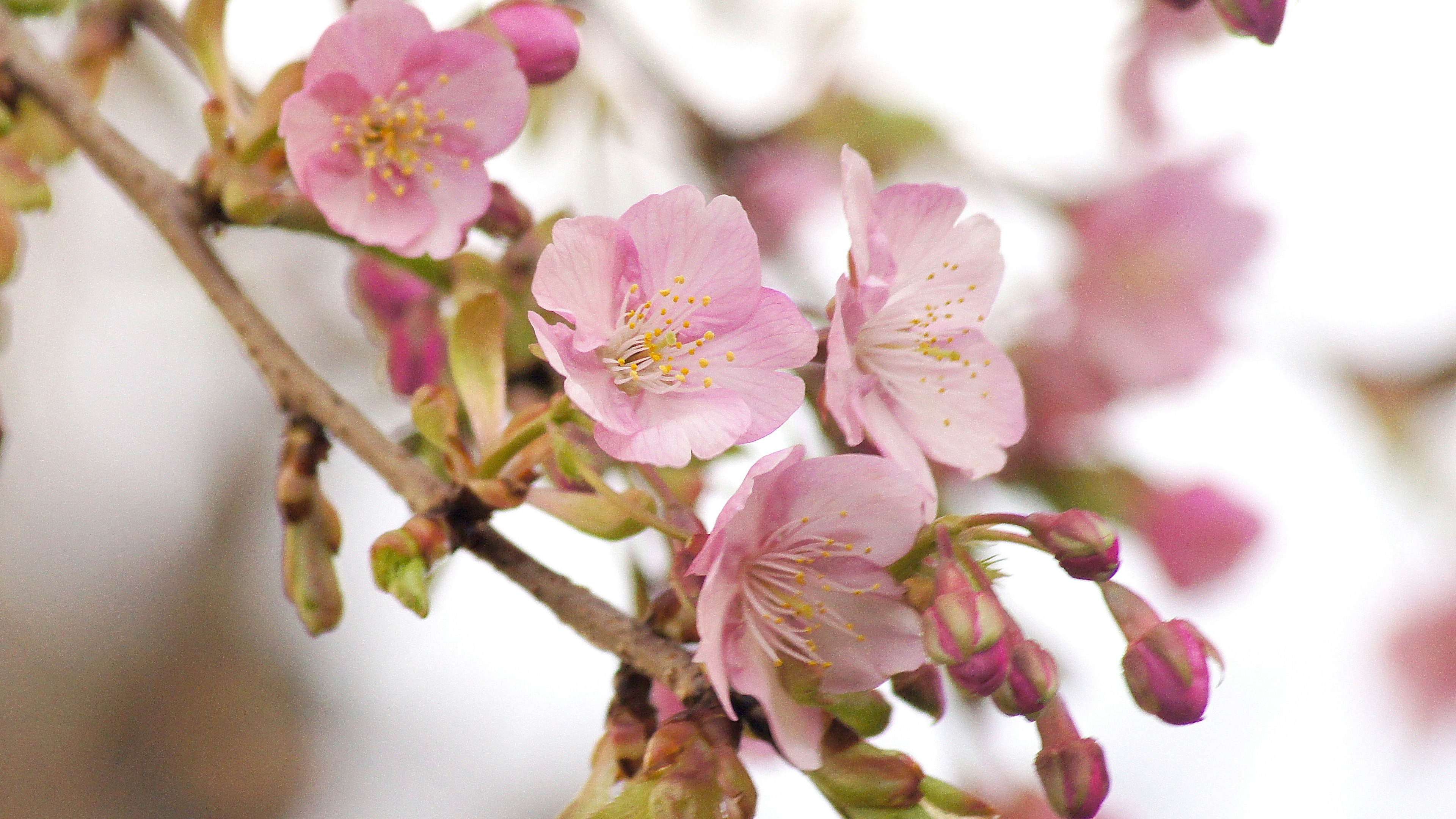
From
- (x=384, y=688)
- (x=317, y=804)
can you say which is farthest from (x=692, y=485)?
(x=317, y=804)

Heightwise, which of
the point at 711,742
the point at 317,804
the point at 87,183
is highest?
the point at 87,183

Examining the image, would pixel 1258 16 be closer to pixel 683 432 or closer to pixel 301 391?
pixel 683 432

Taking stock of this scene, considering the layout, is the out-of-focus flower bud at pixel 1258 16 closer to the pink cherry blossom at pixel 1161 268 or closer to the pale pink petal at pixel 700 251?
the pale pink petal at pixel 700 251

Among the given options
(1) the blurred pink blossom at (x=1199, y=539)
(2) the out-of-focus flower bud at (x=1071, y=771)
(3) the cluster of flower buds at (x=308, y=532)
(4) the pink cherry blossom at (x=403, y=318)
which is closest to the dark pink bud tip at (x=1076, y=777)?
(2) the out-of-focus flower bud at (x=1071, y=771)

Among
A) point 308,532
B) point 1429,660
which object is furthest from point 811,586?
point 1429,660

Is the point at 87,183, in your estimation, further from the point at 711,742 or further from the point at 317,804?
the point at 711,742
